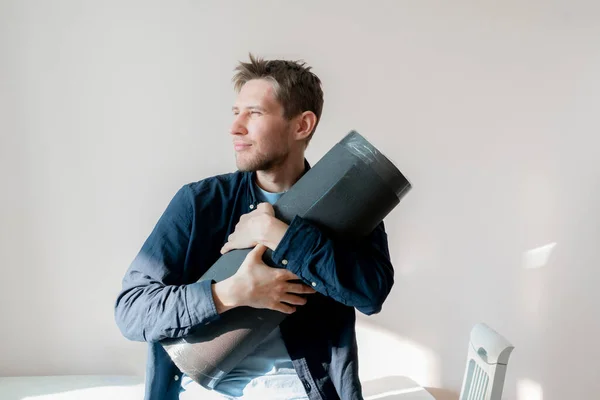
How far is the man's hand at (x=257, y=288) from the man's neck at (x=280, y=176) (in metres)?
0.23

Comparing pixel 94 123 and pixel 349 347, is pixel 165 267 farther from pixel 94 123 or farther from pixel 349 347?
pixel 94 123

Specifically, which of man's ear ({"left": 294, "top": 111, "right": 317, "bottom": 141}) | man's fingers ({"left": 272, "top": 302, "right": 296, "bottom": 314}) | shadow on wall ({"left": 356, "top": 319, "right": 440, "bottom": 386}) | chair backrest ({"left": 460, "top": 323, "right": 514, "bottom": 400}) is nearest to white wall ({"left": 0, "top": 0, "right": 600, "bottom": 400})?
shadow on wall ({"left": 356, "top": 319, "right": 440, "bottom": 386})

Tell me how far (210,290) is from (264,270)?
11 cm

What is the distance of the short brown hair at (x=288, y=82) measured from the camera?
1211 mm

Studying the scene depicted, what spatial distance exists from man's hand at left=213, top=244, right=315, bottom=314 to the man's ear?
309 mm

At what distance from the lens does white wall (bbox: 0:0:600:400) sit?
191 centimetres

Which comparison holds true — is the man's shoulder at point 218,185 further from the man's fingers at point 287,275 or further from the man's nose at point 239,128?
the man's fingers at point 287,275

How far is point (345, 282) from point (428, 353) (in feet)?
4.24

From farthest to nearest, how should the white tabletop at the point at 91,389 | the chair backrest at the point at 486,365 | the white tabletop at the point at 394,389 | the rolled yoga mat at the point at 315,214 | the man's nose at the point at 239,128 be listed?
the white tabletop at the point at 394,389
the white tabletop at the point at 91,389
the chair backrest at the point at 486,365
the man's nose at the point at 239,128
the rolled yoga mat at the point at 315,214

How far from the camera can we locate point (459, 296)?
2178 mm

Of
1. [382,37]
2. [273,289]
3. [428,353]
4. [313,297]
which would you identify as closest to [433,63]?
[382,37]

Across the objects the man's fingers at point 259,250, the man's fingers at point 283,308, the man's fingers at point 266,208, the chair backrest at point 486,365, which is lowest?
the chair backrest at point 486,365

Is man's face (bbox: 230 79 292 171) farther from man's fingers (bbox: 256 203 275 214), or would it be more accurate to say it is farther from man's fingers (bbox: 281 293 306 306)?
man's fingers (bbox: 281 293 306 306)

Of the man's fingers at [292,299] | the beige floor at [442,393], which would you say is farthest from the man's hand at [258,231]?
the beige floor at [442,393]
